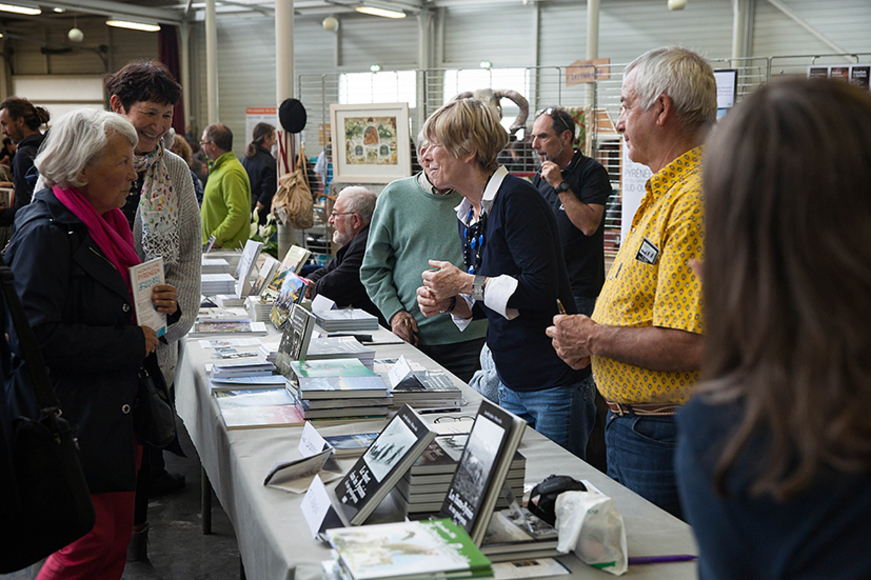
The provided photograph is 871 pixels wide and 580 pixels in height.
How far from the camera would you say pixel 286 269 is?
340 cm

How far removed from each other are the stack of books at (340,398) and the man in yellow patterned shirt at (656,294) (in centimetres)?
54

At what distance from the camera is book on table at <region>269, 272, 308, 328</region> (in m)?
2.83

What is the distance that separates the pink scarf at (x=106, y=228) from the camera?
1804mm

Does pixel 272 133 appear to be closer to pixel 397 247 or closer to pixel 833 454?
pixel 397 247

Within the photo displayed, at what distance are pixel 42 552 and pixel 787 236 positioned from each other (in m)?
1.43

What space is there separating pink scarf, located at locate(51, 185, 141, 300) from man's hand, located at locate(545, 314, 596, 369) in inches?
42.1

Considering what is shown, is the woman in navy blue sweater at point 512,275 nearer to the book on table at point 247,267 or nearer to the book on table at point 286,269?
the book on table at point 286,269

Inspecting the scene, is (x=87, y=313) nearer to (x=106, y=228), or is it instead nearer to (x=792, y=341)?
(x=106, y=228)

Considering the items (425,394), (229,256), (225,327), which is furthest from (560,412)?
(229,256)

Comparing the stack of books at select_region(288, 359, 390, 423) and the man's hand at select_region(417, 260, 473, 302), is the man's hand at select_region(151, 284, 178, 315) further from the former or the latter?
the man's hand at select_region(417, 260, 473, 302)

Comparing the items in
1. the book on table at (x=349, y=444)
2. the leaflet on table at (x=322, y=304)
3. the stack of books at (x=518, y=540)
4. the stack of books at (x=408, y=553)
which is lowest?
the book on table at (x=349, y=444)

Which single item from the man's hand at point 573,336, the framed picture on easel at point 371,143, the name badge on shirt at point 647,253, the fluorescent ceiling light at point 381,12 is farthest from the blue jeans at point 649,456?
the fluorescent ceiling light at point 381,12

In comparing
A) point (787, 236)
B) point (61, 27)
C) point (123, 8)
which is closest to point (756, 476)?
point (787, 236)

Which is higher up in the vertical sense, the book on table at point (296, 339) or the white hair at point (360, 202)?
the white hair at point (360, 202)
